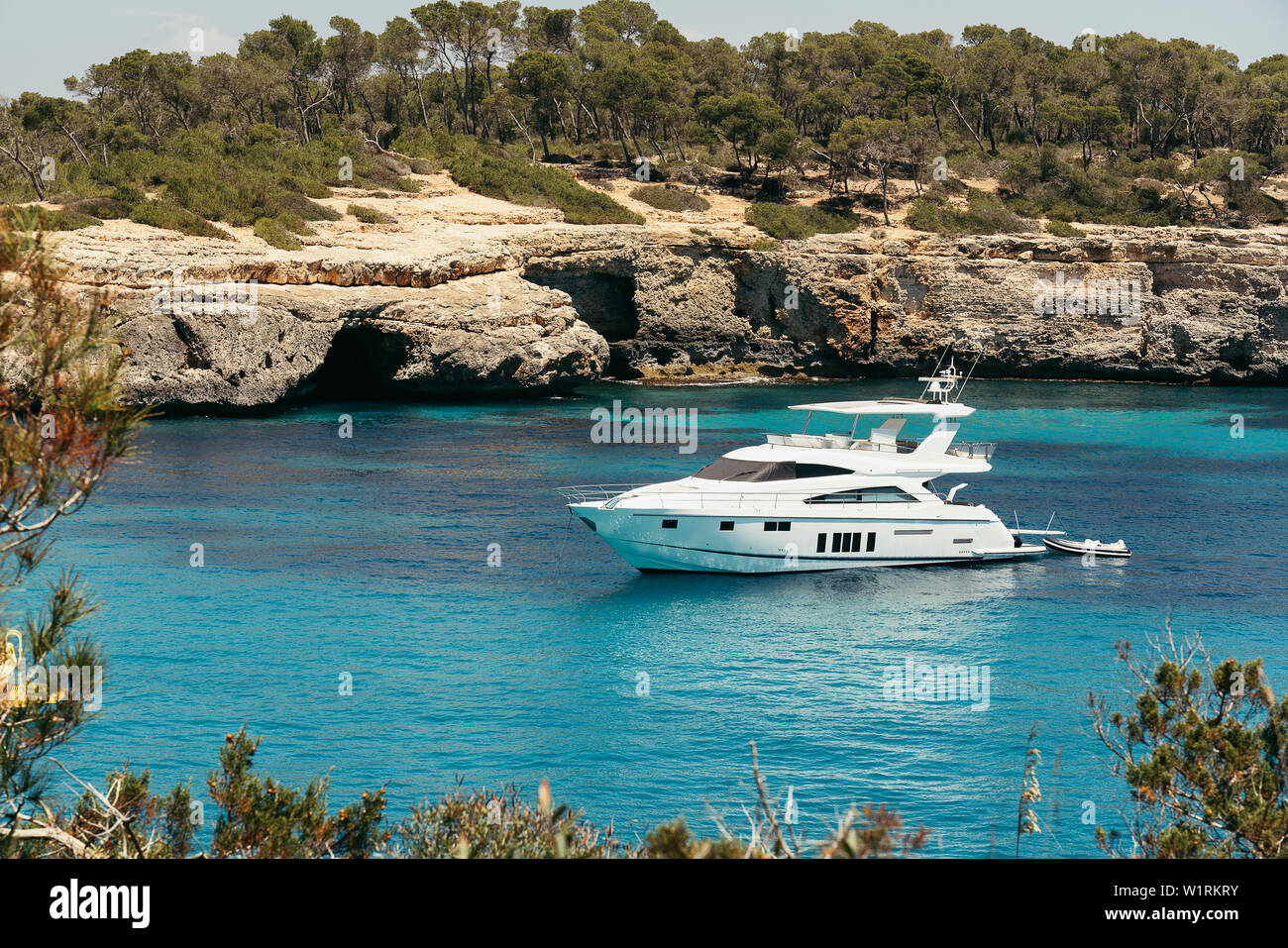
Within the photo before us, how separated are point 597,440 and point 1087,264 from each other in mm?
38844

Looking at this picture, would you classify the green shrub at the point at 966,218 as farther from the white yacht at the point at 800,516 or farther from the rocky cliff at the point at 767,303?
the white yacht at the point at 800,516

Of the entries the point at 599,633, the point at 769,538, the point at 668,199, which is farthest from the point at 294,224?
the point at 599,633

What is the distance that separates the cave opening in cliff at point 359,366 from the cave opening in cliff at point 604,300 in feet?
33.8

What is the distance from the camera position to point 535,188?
73500 mm

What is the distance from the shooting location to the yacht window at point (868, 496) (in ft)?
99.3

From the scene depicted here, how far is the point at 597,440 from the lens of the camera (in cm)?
4881

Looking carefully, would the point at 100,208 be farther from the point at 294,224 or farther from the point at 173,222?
the point at 294,224

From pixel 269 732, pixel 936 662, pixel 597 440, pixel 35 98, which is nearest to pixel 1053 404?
pixel 597 440

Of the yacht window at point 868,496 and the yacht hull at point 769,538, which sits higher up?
the yacht window at point 868,496
